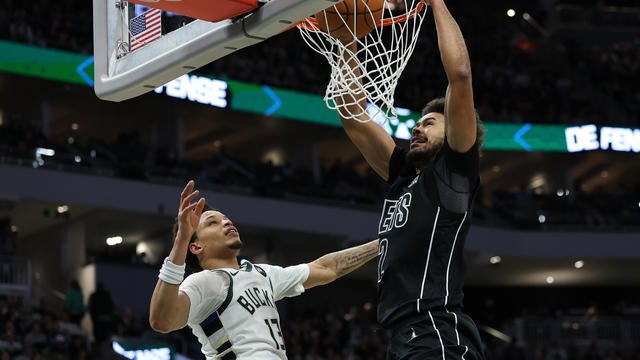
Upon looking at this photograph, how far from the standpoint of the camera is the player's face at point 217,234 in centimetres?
590

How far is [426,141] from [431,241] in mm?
452

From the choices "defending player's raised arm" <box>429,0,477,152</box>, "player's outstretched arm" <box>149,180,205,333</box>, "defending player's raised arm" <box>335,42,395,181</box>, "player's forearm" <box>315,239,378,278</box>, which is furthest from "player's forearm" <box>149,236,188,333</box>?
"defending player's raised arm" <box>429,0,477,152</box>

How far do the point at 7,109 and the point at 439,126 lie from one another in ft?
75.1

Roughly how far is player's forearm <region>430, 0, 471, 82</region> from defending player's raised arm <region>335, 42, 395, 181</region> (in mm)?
783

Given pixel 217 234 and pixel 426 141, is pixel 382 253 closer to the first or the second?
pixel 426 141

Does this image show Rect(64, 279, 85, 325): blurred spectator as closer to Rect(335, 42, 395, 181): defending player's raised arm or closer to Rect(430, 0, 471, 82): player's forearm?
Rect(335, 42, 395, 181): defending player's raised arm

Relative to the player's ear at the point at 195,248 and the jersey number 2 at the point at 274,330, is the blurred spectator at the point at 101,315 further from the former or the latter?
the jersey number 2 at the point at 274,330

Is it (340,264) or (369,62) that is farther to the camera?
(340,264)

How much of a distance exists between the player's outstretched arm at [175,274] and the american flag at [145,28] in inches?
36.3

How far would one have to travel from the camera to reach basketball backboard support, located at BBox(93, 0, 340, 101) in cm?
502

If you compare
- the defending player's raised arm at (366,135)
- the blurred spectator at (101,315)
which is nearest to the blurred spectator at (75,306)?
the blurred spectator at (101,315)

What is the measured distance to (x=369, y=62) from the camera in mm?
6035

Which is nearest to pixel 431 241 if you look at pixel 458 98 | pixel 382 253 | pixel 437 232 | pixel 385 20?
pixel 437 232

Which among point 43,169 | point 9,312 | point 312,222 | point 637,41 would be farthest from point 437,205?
point 637,41
